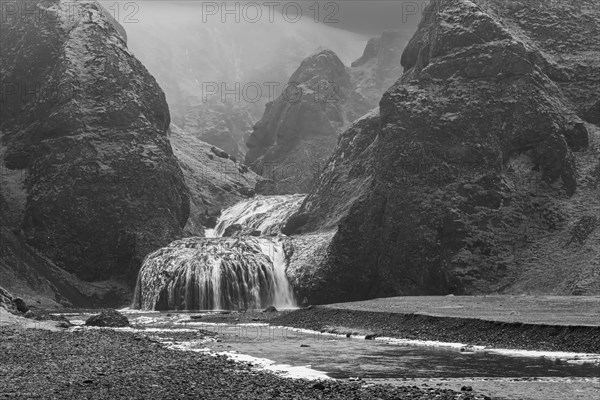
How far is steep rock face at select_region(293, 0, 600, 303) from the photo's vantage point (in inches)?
4665

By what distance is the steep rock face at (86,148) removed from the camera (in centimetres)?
15438

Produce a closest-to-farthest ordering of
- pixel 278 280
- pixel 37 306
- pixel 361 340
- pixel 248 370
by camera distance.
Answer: pixel 248 370
pixel 361 340
pixel 37 306
pixel 278 280

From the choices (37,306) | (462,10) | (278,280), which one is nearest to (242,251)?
(278,280)

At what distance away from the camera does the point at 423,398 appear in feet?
86.6

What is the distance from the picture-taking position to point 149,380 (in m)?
30.2

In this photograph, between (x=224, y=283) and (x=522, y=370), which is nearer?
(x=522, y=370)

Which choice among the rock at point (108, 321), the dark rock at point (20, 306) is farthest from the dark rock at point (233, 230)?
the rock at point (108, 321)

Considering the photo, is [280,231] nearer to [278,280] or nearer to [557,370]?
[278,280]

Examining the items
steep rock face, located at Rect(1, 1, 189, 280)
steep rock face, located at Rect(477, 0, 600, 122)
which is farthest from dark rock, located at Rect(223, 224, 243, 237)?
steep rock face, located at Rect(477, 0, 600, 122)

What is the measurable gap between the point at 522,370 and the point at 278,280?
91.2 meters

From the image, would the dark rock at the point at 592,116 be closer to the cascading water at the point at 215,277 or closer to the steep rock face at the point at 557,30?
the steep rock face at the point at 557,30

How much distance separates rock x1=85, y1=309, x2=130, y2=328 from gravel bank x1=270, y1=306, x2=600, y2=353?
15.3 metres

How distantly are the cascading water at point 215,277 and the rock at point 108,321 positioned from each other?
41.9 m

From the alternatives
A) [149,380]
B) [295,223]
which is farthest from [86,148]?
[149,380]
